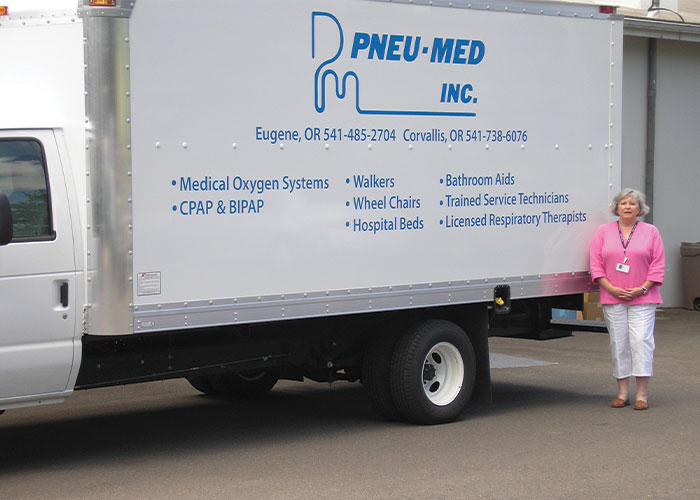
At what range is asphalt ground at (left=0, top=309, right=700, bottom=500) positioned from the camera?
277 inches

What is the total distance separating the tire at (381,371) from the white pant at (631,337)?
1.97 metres

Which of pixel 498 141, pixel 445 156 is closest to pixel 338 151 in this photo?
pixel 445 156

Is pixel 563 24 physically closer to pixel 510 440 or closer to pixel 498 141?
pixel 498 141

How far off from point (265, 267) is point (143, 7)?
1878 mm

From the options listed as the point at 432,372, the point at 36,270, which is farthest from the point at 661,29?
the point at 36,270

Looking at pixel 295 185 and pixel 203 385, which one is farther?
pixel 203 385

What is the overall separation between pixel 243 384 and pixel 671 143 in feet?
30.8

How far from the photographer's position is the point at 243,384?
10.2m

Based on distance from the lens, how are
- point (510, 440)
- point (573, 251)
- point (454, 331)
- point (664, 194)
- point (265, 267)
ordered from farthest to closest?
point (664, 194), point (573, 251), point (454, 331), point (510, 440), point (265, 267)

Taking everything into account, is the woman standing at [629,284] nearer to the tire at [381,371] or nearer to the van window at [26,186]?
the tire at [381,371]

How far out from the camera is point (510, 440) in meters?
8.35

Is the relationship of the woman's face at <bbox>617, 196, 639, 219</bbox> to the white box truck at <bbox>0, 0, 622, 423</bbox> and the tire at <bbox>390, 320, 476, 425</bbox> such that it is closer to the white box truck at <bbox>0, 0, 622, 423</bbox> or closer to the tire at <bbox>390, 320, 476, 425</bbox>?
the white box truck at <bbox>0, 0, 622, 423</bbox>

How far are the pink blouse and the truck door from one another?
4.45 metres

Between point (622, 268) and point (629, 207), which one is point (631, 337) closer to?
point (622, 268)
